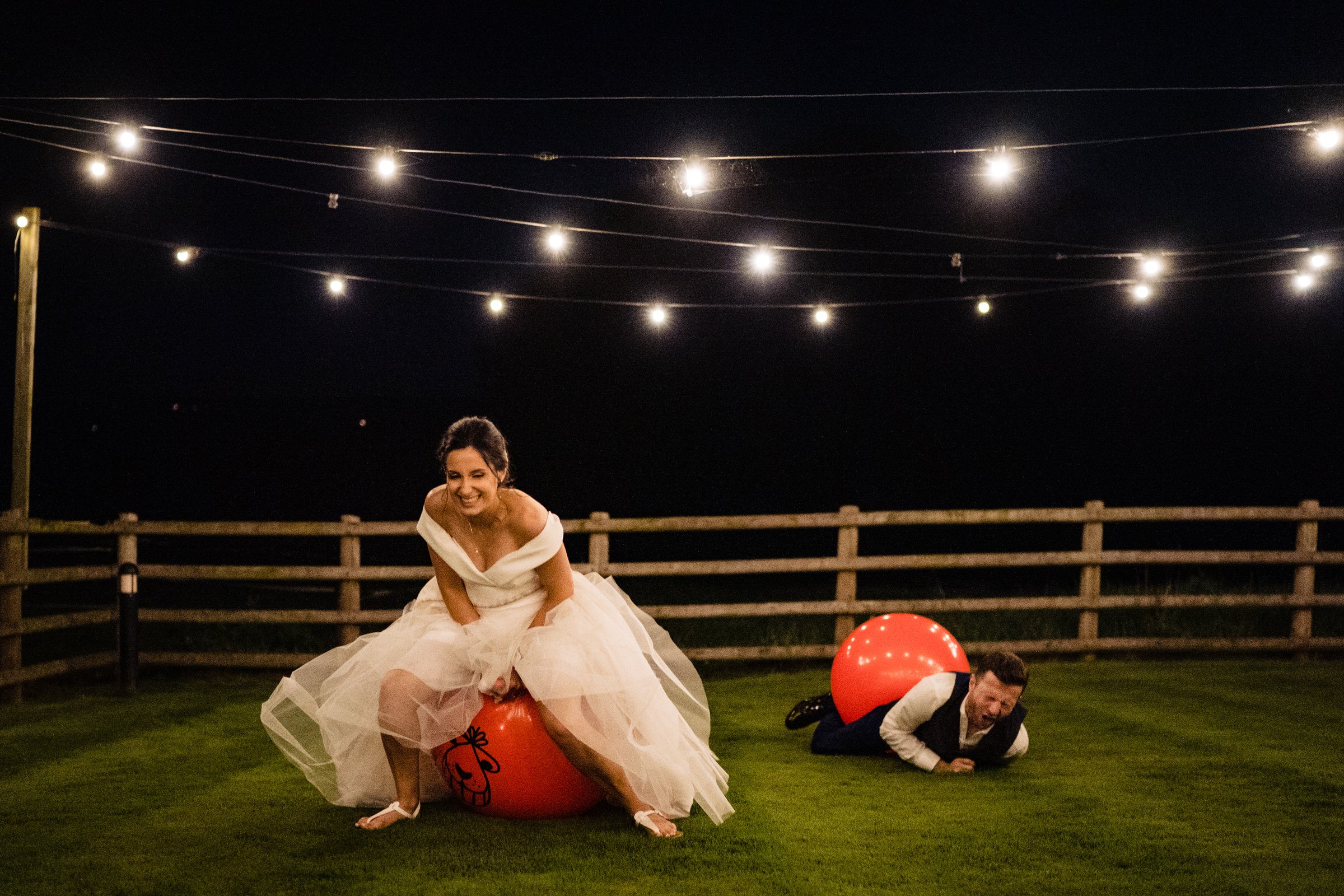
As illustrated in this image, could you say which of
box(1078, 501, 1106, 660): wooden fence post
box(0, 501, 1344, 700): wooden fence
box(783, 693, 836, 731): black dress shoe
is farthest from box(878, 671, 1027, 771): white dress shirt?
box(1078, 501, 1106, 660): wooden fence post

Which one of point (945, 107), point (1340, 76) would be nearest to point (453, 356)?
point (945, 107)

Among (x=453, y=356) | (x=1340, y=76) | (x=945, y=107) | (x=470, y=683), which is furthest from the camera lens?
(x=453, y=356)

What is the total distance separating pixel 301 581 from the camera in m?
15.0

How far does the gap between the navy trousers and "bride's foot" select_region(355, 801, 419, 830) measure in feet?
6.15

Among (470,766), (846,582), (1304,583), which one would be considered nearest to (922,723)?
(470,766)

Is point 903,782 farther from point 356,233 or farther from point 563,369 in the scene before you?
point 563,369

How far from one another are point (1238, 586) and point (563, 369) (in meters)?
15.4

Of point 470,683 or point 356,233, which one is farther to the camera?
point 356,233

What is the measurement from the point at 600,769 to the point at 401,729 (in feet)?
2.22

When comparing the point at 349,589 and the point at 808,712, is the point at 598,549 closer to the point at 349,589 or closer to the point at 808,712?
the point at 349,589

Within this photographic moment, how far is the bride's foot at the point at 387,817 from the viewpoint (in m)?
3.24

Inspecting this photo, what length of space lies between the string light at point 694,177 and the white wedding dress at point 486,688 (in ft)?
12.6

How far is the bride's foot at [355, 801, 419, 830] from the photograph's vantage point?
324cm

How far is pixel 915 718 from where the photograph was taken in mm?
4078
